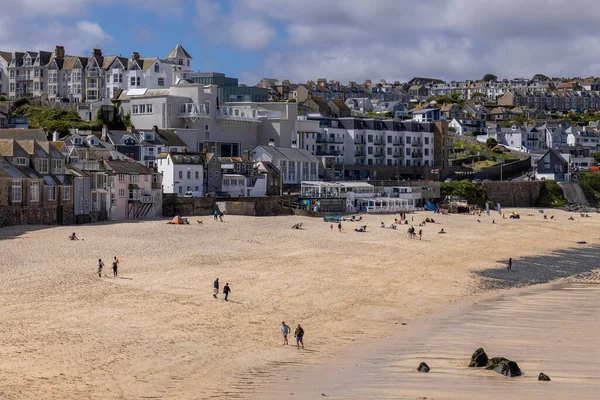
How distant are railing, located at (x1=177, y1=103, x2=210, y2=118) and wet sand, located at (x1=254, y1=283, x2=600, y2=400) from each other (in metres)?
44.8

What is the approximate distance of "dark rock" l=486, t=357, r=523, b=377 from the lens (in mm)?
23141

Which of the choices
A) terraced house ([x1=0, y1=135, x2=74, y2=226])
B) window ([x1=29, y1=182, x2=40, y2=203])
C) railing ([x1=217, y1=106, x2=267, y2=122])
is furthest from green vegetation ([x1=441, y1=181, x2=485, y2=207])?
window ([x1=29, y1=182, x2=40, y2=203])

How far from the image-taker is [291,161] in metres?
74.6

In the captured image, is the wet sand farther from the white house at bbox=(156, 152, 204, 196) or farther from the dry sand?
the white house at bbox=(156, 152, 204, 196)

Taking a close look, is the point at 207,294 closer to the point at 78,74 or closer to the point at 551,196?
the point at 551,196

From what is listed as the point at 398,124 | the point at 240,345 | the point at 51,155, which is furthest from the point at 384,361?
the point at 398,124

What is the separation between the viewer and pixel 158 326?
26266mm

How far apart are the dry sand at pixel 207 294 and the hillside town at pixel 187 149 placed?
468 cm

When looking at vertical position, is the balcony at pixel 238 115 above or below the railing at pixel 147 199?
above

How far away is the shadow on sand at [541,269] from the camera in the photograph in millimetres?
40000

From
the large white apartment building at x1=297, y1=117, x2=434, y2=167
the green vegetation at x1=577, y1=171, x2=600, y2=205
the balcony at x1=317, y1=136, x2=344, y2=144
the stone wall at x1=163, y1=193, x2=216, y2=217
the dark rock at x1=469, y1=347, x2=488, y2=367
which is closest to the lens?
the dark rock at x1=469, y1=347, x2=488, y2=367

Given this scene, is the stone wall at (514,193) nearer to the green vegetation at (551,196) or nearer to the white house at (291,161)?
the green vegetation at (551,196)

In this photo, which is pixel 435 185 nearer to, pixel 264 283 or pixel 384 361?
pixel 264 283

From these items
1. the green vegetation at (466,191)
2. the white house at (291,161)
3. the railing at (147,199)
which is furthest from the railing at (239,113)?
the railing at (147,199)
